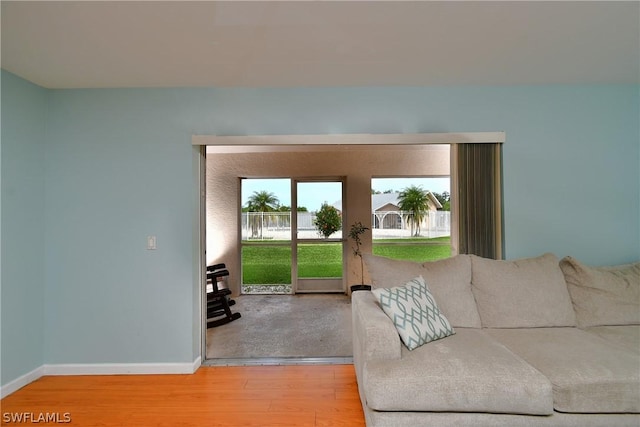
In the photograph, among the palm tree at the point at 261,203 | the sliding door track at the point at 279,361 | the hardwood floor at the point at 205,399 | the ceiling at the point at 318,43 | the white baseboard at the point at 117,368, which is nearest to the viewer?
the ceiling at the point at 318,43

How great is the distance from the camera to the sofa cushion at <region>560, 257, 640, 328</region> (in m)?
2.29

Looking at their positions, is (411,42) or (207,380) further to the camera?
(207,380)

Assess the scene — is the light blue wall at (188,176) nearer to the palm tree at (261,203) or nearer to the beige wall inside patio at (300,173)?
the beige wall inside patio at (300,173)

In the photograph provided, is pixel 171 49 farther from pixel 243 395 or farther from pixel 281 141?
→ pixel 243 395

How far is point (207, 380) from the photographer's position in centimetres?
256

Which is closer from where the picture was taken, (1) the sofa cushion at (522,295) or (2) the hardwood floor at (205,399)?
(2) the hardwood floor at (205,399)

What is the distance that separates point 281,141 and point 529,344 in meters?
2.29

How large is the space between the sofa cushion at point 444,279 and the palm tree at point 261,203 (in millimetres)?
3274

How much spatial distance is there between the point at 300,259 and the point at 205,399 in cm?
327

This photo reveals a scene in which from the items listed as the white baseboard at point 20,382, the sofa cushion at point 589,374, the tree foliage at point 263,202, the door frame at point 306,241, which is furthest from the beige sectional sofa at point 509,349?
the tree foliage at point 263,202

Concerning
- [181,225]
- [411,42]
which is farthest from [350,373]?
[411,42]

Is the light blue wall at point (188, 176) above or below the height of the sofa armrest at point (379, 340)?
above

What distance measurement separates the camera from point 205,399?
229 cm

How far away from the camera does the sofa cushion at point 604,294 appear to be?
2291 millimetres
